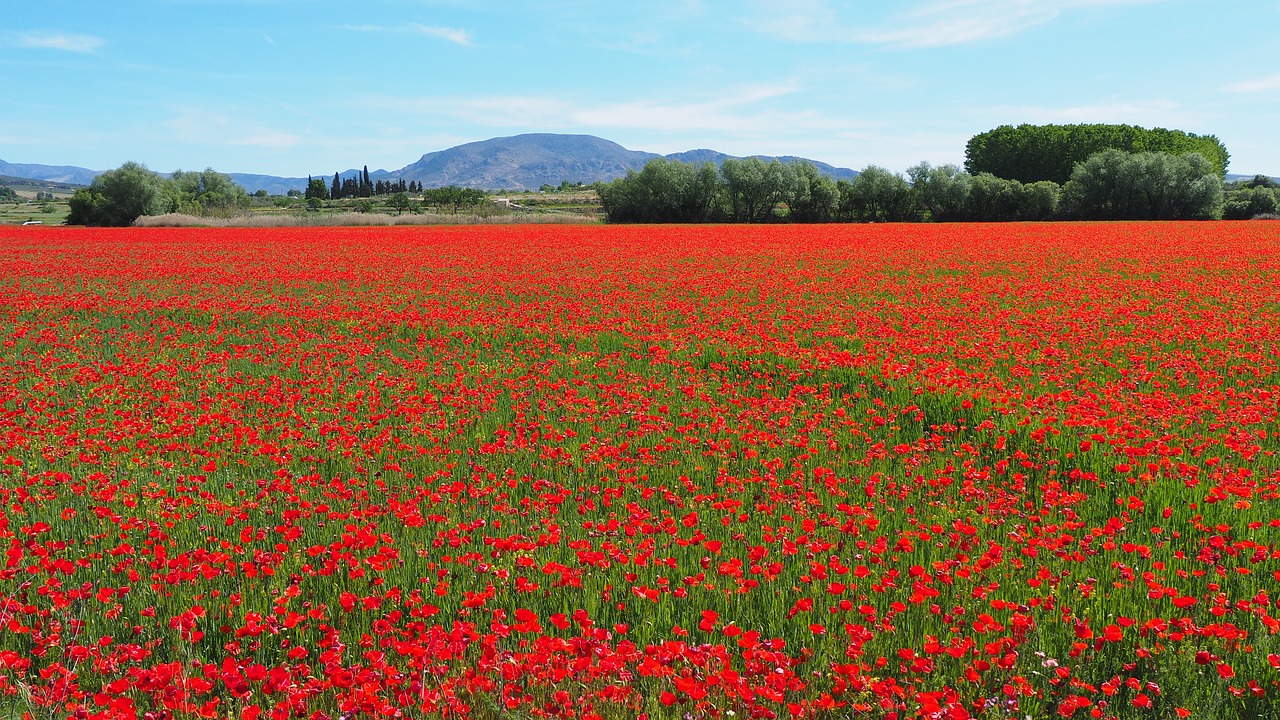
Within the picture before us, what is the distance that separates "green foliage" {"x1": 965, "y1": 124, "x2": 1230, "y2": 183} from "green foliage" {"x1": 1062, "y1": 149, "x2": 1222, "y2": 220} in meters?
27.1

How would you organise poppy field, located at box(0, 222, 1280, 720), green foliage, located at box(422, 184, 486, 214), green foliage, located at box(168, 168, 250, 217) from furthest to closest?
1. green foliage, located at box(422, 184, 486, 214)
2. green foliage, located at box(168, 168, 250, 217)
3. poppy field, located at box(0, 222, 1280, 720)

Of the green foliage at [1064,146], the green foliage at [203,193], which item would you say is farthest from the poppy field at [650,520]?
the green foliage at [1064,146]

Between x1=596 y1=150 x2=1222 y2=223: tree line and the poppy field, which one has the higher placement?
x1=596 y1=150 x2=1222 y2=223: tree line

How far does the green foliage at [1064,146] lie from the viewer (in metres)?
107

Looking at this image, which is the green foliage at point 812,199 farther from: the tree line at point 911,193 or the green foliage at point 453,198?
the green foliage at point 453,198

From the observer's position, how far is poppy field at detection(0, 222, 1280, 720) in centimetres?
425

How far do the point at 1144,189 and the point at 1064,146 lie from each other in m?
33.5

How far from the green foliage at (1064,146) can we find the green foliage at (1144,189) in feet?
88.8

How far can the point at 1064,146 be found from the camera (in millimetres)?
108188

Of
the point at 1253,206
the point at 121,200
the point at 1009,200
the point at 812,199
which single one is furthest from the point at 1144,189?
the point at 121,200

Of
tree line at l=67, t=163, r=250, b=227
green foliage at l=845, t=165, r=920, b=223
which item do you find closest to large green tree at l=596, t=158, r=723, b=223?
green foliage at l=845, t=165, r=920, b=223

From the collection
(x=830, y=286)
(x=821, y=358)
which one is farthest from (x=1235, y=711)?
(x=830, y=286)

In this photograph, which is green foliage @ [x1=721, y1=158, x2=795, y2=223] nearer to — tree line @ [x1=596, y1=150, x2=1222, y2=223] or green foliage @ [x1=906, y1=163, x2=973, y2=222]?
tree line @ [x1=596, y1=150, x2=1222, y2=223]

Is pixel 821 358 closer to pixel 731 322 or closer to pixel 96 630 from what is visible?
pixel 731 322
